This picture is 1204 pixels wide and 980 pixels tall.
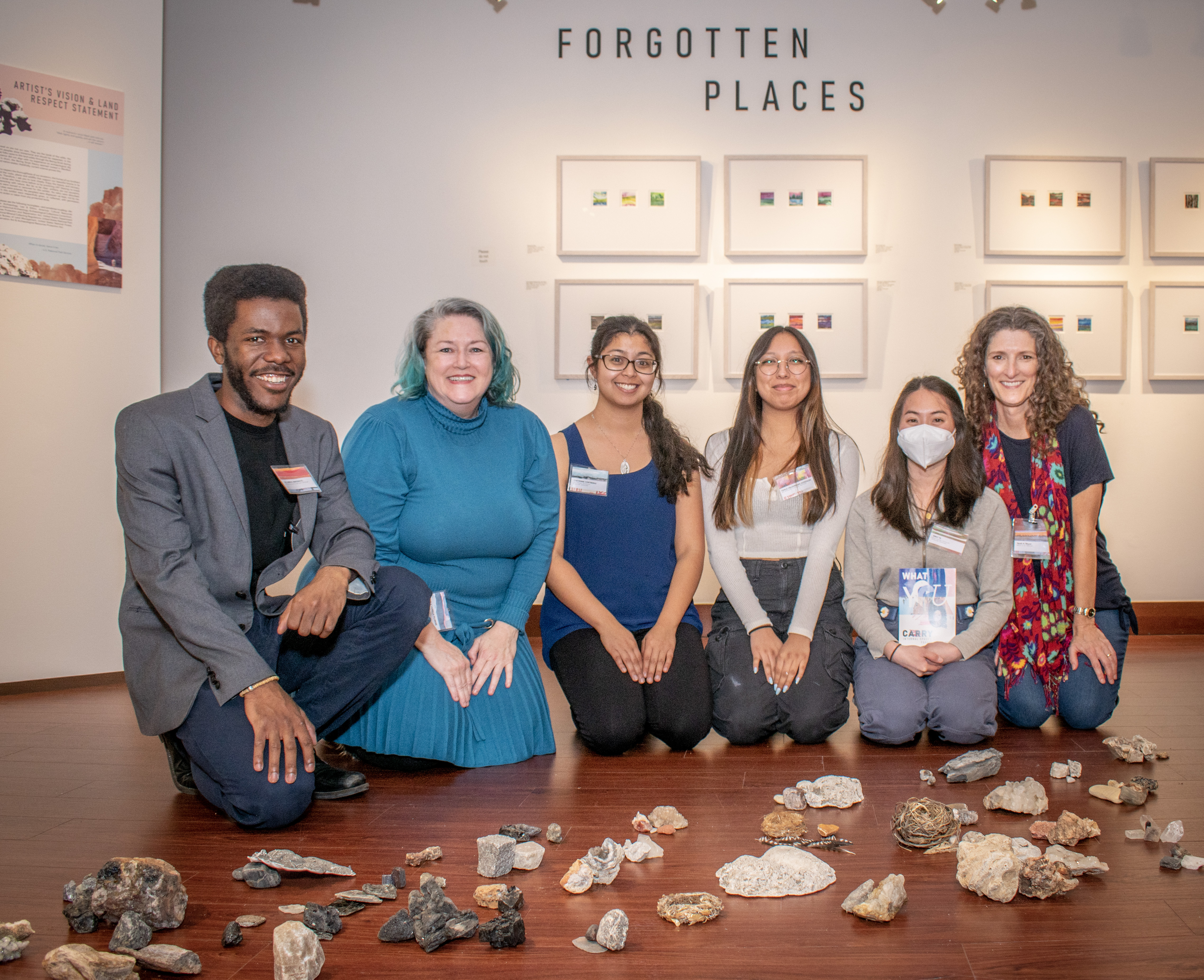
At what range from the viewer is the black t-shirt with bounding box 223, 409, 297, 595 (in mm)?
2510

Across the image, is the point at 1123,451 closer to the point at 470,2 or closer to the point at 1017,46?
the point at 1017,46

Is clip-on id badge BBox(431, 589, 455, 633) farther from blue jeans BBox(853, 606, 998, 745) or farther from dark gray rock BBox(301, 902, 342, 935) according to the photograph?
blue jeans BBox(853, 606, 998, 745)

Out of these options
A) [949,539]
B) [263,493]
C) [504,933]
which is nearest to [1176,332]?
[949,539]

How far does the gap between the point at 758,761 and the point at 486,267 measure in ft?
10.3

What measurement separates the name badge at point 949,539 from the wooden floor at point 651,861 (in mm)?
643

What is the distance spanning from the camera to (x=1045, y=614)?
3.18 m

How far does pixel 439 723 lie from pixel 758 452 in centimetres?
143

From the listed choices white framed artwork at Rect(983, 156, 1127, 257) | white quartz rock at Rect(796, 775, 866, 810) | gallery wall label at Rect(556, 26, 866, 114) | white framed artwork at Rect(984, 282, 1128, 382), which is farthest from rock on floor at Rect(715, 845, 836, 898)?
gallery wall label at Rect(556, 26, 866, 114)

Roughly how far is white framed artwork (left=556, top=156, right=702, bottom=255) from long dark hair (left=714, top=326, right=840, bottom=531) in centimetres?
185

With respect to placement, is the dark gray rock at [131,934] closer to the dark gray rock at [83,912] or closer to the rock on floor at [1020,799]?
the dark gray rock at [83,912]

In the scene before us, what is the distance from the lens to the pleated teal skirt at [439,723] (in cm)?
269

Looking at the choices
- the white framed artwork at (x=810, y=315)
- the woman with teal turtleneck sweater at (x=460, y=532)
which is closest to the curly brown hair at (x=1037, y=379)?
the white framed artwork at (x=810, y=315)

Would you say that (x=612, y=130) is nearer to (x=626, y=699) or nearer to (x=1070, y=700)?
(x=626, y=699)

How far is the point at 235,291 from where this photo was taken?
2480mm
